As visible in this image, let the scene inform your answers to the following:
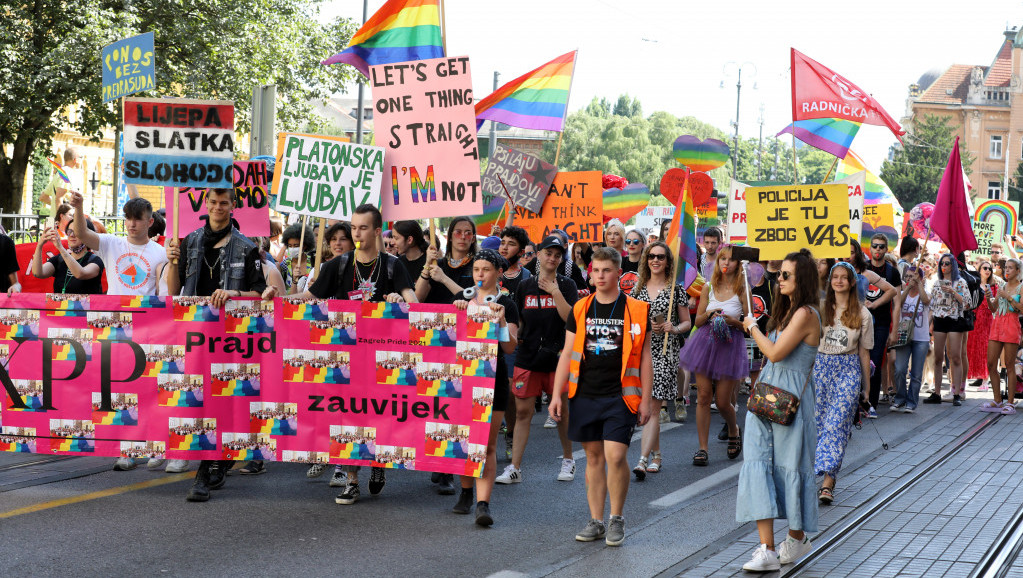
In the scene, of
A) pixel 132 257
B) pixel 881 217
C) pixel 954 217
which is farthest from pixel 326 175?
Answer: pixel 881 217

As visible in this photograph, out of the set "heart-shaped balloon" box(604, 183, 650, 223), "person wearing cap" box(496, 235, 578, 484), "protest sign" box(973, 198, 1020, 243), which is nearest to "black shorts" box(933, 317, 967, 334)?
"heart-shaped balloon" box(604, 183, 650, 223)

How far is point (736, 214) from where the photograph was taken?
43.2 feet

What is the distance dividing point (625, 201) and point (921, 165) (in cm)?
6896

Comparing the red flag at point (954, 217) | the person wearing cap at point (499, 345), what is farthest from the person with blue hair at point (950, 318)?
the person wearing cap at point (499, 345)

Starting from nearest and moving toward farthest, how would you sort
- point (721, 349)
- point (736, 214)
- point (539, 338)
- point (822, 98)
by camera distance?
point (539, 338), point (721, 349), point (822, 98), point (736, 214)

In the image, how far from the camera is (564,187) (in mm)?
12422

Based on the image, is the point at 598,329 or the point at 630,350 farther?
the point at 598,329

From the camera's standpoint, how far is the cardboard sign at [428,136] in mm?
8008

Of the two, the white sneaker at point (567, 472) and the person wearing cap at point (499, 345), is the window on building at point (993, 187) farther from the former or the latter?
the person wearing cap at point (499, 345)

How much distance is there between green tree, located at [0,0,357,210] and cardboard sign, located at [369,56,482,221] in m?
18.7

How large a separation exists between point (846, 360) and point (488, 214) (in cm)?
709

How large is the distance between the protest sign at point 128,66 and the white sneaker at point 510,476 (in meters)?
5.54

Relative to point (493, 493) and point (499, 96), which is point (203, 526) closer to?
point (493, 493)

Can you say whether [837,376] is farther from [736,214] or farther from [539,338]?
[736,214]
